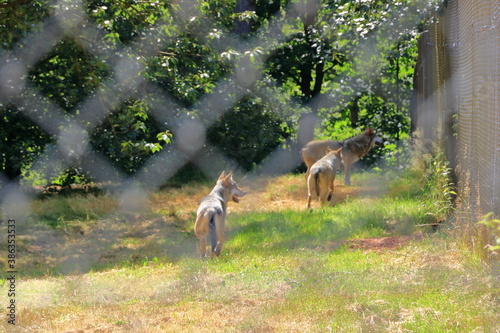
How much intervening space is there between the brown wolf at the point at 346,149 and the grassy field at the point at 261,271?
7.29 ft

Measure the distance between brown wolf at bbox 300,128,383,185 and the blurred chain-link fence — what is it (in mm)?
4501

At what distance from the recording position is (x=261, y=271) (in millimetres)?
7012

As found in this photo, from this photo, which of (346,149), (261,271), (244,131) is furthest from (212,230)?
(244,131)

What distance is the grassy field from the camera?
16.5 ft

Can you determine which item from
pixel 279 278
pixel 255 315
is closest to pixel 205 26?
pixel 279 278

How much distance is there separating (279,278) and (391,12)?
5.94m

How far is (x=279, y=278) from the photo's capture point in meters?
6.48

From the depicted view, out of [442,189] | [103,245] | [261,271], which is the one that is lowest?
[103,245]

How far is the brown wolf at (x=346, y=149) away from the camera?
15.4 meters

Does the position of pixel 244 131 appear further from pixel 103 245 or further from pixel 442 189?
pixel 442 189

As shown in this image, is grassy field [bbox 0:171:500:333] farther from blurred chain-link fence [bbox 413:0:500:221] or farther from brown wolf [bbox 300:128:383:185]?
brown wolf [bbox 300:128:383:185]

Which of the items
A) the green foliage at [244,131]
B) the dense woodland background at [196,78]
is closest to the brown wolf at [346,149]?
the dense woodland background at [196,78]

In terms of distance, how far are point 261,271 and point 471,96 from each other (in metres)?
3.20

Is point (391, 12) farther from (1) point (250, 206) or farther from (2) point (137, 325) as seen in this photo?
(2) point (137, 325)
